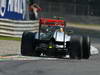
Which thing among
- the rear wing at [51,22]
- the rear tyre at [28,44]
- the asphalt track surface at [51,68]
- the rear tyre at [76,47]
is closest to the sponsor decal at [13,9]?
the rear tyre at [28,44]

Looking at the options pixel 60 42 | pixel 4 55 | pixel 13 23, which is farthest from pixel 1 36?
pixel 60 42

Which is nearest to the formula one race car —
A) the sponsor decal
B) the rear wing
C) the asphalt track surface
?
the rear wing

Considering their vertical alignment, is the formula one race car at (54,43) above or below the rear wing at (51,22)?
below

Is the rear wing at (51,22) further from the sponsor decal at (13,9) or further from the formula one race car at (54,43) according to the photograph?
the sponsor decal at (13,9)

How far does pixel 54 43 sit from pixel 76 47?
0.71 metres

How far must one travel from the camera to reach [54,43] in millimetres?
14305

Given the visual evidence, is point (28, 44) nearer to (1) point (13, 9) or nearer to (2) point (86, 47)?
(2) point (86, 47)

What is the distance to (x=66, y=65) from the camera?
13.1 m

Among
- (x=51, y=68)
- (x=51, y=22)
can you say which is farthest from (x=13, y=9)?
(x=51, y=68)

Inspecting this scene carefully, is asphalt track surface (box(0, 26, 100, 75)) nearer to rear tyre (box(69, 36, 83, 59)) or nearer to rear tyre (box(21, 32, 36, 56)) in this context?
rear tyre (box(69, 36, 83, 59))

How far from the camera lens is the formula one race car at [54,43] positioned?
1423 cm

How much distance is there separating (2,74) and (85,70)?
235 cm

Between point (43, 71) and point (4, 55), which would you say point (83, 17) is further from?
point (43, 71)

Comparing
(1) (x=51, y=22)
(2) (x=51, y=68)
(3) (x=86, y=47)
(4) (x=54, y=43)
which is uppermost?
(1) (x=51, y=22)
